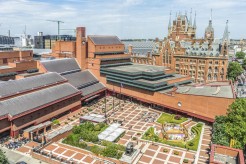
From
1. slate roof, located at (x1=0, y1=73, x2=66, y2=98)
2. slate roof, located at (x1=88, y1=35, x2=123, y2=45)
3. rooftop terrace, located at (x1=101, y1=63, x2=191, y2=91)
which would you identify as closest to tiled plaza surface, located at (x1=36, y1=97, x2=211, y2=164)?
rooftop terrace, located at (x1=101, y1=63, x2=191, y2=91)

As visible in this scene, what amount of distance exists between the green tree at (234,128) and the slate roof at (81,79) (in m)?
50.6

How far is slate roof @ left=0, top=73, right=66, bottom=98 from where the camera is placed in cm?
6178

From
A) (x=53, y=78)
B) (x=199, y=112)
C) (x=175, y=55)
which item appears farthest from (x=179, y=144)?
(x=175, y=55)

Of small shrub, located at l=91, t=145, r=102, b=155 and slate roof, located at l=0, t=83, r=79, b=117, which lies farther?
slate roof, located at l=0, t=83, r=79, b=117

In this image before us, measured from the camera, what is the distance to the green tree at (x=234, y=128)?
1850 inches

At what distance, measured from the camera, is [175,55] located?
122 metres

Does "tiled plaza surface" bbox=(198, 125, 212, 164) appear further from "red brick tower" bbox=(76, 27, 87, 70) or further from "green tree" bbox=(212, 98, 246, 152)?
"red brick tower" bbox=(76, 27, 87, 70)

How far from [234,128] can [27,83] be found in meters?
57.2

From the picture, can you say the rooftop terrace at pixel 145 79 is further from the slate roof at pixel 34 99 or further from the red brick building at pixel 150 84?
the slate roof at pixel 34 99

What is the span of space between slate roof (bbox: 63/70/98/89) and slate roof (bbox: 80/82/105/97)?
145cm

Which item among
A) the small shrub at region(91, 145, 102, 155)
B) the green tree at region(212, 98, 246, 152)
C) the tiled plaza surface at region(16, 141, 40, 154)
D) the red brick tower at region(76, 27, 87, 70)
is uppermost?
the red brick tower at region(76, 27, 87, 70)

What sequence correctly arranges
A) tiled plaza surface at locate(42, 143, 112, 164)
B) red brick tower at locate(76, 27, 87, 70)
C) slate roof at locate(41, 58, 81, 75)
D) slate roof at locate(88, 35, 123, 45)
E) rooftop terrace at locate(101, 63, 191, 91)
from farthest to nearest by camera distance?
slate roof at locate(88, 35, 123, 45) → red brick tower at locate(76, 27, 87, 70) → slate roof at locate(41, 58, 81, 75) → rooftop terrace at locate(101, 63, 191, 91) → tiled plaza surface at locate(42, 143, 112, 164)

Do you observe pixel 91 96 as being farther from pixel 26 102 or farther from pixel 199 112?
pixel 199 112

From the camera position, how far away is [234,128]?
48062mm
